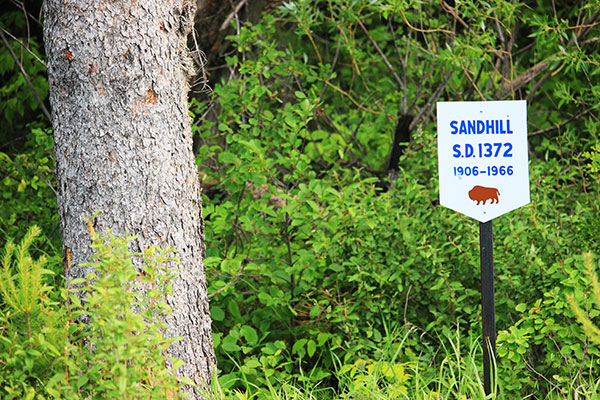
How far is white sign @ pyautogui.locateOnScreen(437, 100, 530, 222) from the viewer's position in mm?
3086

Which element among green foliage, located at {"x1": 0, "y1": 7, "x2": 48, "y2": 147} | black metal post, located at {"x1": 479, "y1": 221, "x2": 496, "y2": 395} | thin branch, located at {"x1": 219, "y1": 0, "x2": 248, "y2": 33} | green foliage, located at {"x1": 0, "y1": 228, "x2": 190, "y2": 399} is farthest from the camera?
green foliage, located at {"x1": 0, "y1": 7, "x2": 48, "y2": 147}

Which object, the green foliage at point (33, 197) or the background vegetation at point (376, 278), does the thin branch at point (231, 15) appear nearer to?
the background vegetation at point (376, 278)

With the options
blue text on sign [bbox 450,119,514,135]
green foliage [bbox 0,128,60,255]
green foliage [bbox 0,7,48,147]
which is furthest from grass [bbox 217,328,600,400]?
green foliage [bbox 0,7,48,147]

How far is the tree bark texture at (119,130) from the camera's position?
2.87 m

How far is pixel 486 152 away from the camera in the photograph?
3.10 m

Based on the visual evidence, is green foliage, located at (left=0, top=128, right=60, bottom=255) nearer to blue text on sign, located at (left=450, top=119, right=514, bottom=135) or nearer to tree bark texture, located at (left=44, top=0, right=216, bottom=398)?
tree bark texture, located at (left=44, top=0, right=216, bottom=398)

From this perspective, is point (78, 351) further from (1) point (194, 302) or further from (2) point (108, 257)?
(1) point (194, 302)

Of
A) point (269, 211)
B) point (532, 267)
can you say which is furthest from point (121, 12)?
point (532, 267)

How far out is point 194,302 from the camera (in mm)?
3072

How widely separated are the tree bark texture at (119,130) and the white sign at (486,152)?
4.46 ft

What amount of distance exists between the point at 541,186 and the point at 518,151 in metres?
1.24

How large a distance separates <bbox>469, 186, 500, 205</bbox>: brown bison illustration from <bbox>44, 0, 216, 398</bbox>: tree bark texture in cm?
144

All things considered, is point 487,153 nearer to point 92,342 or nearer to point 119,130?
point 119,130

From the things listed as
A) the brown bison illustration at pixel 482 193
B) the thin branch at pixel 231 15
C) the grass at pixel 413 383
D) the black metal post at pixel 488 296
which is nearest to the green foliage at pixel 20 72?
the thin branch at pixel 231 15
